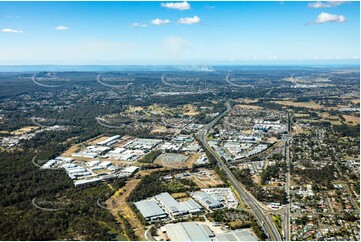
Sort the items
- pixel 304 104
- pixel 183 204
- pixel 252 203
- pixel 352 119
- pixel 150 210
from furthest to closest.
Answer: pixel 304 104
pixel 352 119
pixel 252 203
pixel 183 204
pixel 150 210

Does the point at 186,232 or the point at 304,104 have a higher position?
the point at 186,232

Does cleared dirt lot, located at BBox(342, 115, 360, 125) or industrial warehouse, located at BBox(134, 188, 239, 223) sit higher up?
industrial warehouse, located at BBox(134, 188, 239, 223)

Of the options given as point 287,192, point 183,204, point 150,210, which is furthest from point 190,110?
point 150,210

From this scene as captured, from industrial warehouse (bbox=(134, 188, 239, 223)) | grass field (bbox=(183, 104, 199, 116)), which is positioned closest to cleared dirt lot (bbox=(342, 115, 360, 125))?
grass field (bbox=(183, 104, 199, 116))

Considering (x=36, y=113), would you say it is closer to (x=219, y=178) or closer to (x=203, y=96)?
(x=203, y=96)

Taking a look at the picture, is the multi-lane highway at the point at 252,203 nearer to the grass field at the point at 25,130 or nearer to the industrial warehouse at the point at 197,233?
the industrial warehouse at the point at 197,233

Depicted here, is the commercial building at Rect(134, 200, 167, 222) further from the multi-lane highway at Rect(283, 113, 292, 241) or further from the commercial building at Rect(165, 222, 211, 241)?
the multi-lane highway at Rect(283, 113, 292, 241)

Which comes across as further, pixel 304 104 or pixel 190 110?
pixel 304 104

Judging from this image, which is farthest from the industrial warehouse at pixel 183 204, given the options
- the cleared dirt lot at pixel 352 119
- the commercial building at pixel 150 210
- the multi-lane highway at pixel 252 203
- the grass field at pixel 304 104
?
the grass field at pixel 304 104

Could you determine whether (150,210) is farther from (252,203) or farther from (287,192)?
(287,192)

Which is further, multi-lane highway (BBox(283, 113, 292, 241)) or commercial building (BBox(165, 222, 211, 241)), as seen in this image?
multi-lane highway (BBox(283, 113, 292, 241))

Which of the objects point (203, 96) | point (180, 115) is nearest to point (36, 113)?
point (180, 115)
